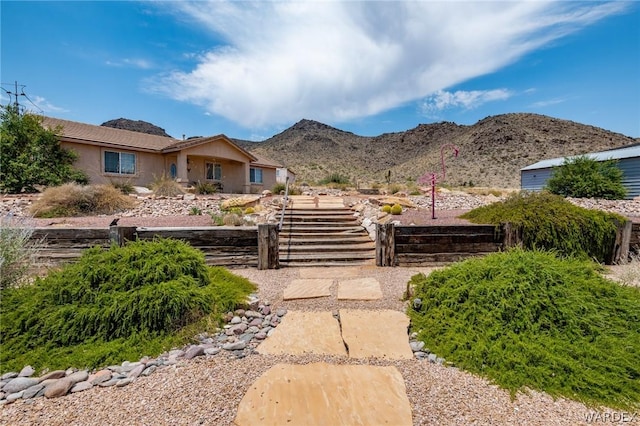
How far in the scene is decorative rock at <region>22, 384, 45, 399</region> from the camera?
2232 mm

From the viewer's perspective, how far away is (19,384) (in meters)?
2.34

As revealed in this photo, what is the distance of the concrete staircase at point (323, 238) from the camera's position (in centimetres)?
630

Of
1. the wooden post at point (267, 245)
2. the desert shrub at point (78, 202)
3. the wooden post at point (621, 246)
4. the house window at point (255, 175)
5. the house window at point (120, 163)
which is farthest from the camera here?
the house window at point (255, 175)

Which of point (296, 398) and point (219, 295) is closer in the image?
point (296, 398)

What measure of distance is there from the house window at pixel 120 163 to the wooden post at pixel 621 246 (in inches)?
733

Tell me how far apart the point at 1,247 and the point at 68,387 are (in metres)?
2.63

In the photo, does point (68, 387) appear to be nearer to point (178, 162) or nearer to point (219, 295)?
point (219, 295)

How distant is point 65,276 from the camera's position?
11.0 feet

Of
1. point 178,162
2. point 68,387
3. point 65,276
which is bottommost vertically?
point 68,387

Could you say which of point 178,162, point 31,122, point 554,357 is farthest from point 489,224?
point 31,122

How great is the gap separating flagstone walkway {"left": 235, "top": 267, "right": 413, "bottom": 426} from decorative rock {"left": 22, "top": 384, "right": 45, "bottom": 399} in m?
1.60

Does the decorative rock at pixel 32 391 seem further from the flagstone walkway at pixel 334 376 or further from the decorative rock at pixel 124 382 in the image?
the flagstone walkway at pixel 334 376

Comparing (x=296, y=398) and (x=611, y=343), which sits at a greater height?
(x=611, y=343)

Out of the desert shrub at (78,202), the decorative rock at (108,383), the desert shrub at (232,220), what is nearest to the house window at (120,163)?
the desert shrub at (78,202)
